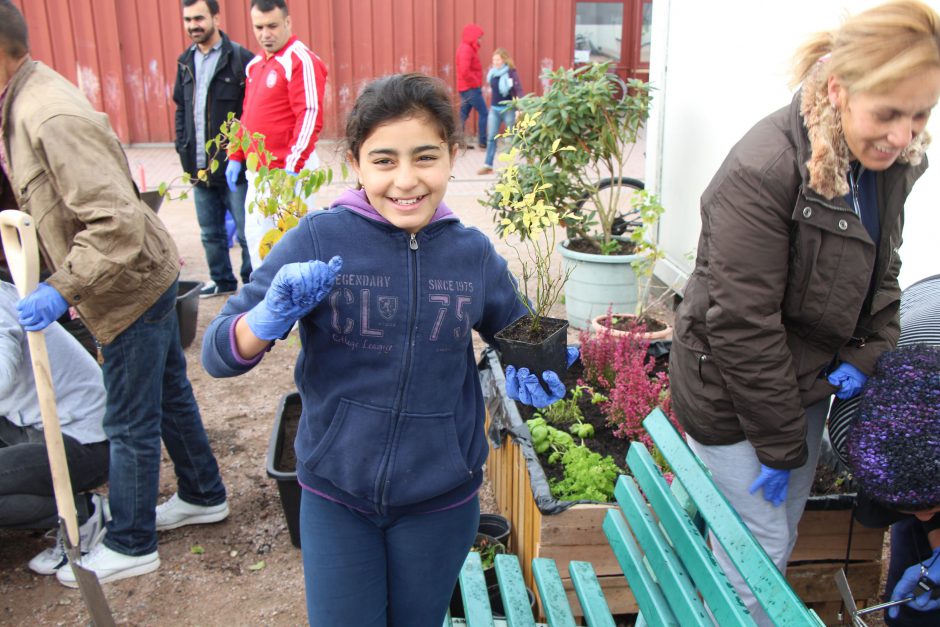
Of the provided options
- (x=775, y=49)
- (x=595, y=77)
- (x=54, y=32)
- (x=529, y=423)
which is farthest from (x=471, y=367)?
(x=54, y=32)

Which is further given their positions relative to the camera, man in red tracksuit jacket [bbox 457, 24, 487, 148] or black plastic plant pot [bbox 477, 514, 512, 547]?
man in red tracksuit jacket [bbox 457, 24, 487, 148]

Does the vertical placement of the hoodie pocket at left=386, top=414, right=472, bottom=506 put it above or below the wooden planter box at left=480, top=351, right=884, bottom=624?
above

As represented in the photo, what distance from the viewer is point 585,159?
5332mm

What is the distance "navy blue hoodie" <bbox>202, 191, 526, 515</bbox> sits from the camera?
1.76 m

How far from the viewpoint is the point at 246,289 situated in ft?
5.88

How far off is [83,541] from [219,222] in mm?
3303

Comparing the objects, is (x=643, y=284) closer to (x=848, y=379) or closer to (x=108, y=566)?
(x=848, y=379)

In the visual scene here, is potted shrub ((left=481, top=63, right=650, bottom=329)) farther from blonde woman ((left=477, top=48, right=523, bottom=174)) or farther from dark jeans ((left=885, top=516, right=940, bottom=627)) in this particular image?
blonde woman ((left=477, top=48, right=523, bottom=174))

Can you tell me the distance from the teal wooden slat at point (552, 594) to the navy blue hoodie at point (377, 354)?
692 mm

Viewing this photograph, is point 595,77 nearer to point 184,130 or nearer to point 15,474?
point 184,130

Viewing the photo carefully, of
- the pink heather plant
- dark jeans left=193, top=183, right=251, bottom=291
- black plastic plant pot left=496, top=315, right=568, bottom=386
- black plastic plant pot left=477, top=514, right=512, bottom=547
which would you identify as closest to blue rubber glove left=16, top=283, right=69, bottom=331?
black plastic plant pot left=496, top=315, right=568, bottom=386

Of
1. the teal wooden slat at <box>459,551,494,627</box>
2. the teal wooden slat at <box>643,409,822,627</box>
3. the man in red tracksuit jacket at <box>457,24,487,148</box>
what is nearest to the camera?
the teal wooden slat at <box>643,409,822,627</box>

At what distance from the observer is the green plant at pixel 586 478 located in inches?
114

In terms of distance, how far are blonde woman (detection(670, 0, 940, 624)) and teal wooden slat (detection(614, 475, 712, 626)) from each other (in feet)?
0.90
